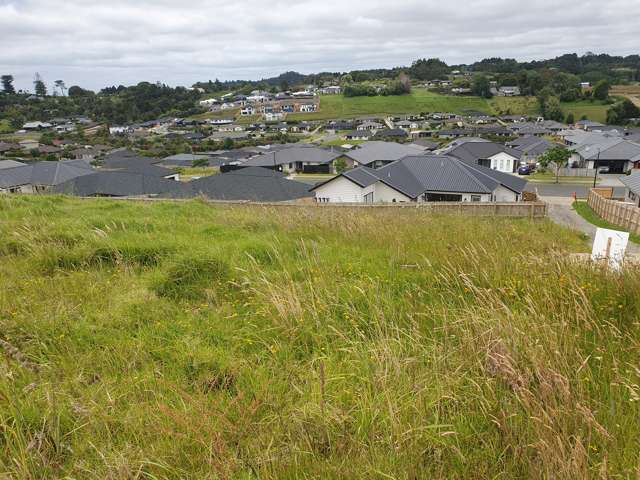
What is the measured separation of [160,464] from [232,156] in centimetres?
6879

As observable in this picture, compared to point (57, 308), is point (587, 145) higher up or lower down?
lower down

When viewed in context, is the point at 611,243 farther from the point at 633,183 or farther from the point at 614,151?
the point at 614,151

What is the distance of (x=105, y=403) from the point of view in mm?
2418

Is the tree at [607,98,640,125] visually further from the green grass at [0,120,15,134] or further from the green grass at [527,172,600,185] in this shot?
the green grass at [0,120,15,134]

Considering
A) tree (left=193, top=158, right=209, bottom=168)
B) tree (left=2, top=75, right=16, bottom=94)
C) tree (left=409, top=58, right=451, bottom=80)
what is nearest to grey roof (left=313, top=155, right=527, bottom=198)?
tree (left=193, top=158, right=209, bottom=168)

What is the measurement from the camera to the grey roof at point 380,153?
49750mm

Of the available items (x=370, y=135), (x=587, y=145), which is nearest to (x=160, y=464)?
(x=587, y=145)

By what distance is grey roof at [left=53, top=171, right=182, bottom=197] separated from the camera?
29875 mm

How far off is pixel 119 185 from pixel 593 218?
32721mm

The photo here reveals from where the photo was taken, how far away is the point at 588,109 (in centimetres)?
10831

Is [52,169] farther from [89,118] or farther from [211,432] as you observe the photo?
[89,118]

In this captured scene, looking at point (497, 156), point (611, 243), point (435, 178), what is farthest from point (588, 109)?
point (611, 243)

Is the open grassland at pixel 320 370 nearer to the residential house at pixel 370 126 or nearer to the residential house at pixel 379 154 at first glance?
the residential house at pixel 379 154

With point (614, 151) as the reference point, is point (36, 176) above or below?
above
